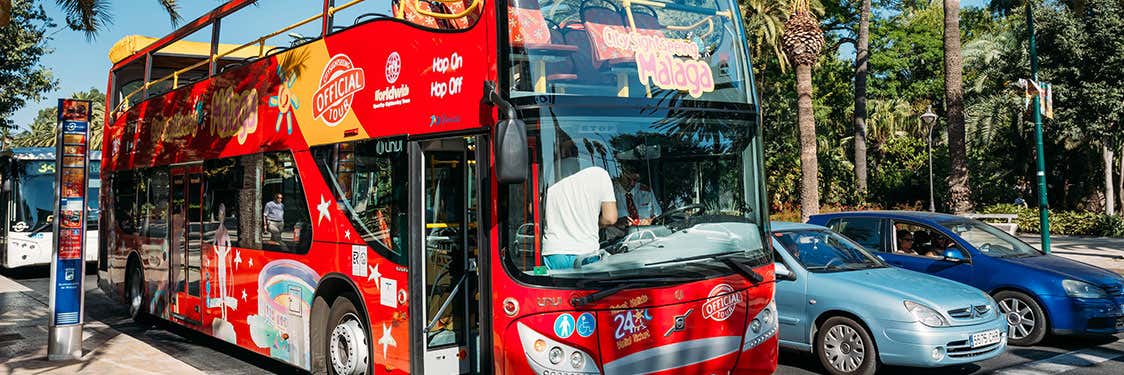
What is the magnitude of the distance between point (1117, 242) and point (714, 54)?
82.6ft

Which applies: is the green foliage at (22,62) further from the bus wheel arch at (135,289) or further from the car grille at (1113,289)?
the car grille at (1113,289)

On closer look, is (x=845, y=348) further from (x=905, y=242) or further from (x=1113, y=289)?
(x=1113, y=289)

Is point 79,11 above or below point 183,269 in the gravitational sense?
above

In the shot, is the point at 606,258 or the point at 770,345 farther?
the point at 770,345

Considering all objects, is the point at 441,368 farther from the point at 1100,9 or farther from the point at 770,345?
the point at 1100,9

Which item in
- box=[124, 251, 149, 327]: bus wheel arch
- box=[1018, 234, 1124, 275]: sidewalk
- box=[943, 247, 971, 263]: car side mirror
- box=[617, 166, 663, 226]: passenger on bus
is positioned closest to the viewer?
box=[617, 166, 663, 226]: passenger on bus

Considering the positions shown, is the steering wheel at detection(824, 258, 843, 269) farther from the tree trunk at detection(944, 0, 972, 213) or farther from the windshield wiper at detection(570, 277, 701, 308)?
the tree trunk at detection(944, 0, 972, 213)

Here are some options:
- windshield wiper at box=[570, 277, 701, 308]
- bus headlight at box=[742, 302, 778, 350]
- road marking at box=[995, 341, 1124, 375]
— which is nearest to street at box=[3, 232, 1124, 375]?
road marking at box=[995, 341, 1124, 375]

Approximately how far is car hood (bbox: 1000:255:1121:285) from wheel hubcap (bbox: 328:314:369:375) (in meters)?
7.45

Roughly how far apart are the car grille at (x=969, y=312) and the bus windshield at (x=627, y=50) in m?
3.13

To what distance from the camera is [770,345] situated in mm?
6512

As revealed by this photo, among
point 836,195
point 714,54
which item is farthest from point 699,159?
point 836,195

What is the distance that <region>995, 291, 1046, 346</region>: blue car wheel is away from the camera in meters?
10.1

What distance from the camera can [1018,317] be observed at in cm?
1022
